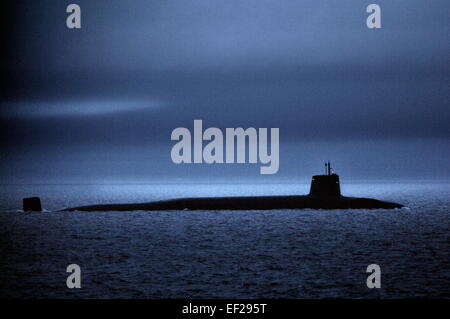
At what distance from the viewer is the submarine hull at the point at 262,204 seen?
191ft

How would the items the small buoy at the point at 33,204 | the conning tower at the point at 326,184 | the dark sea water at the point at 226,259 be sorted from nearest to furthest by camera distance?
the dark sea water at the point at 226,259 < the conning tower at the point at 326,184 < the small buoy at the point at 33,204

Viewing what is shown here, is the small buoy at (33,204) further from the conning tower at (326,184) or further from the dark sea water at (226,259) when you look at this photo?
the conning tower at (326,184)

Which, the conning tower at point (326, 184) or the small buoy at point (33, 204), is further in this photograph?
the small buoy at point (33, 204)

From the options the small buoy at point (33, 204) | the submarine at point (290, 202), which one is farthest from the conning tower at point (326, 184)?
the small buoy at point (33, 204)

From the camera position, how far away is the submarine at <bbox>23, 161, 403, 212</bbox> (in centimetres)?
5433

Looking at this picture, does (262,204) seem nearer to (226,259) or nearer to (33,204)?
(33,204)

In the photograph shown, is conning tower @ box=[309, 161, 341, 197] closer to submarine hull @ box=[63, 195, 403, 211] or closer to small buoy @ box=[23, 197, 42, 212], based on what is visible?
submarine hull @ box=[63, 195, 403, 211]

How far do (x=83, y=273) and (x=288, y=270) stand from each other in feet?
32.8

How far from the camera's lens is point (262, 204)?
64688 mm

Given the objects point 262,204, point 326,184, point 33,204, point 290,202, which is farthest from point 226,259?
point 33,204

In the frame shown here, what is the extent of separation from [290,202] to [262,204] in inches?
156

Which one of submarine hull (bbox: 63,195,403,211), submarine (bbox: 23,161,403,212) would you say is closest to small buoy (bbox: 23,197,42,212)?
submarine (bbox: 23,161,403,212)
